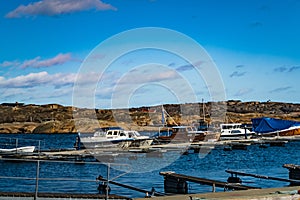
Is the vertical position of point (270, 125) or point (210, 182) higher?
point (270, 125)

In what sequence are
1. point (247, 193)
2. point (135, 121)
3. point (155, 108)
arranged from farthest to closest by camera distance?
1. point (135, 121)
2. point (155, 108)
3. point (247, 193)

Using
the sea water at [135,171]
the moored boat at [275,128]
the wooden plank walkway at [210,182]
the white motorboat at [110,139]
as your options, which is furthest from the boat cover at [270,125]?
the wooden plank walkway at [210,182]

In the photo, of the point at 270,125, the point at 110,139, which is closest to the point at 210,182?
the point at 110,139

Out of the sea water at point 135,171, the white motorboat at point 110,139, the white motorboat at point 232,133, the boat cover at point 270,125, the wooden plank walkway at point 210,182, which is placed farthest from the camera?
the boat cover at point 270,125

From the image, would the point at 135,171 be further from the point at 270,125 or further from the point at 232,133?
the point at 270,125

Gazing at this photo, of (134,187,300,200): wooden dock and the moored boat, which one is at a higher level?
the moored boat

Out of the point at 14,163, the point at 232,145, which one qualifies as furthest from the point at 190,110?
the point at 14,163

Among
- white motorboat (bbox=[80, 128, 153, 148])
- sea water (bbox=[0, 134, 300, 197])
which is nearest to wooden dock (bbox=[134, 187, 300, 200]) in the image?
sea water (bbox=[0, 134, 300, 197])

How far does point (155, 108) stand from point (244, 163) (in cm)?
4208

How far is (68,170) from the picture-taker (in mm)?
50875

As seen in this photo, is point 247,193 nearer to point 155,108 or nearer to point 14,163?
point 14,163

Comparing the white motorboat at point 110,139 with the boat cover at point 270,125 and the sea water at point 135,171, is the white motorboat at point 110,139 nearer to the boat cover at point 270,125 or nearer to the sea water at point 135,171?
the sea water at point 135,171

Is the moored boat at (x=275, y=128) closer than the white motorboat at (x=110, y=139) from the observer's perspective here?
No

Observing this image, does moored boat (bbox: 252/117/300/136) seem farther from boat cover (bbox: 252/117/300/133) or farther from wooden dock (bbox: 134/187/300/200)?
wooden dock (bbox: 134/187/300/200)
